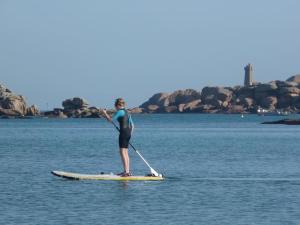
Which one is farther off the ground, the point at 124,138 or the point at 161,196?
the point at 124,138

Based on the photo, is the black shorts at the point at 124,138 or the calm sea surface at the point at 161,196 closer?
the calm sea surface at the point at 161,196

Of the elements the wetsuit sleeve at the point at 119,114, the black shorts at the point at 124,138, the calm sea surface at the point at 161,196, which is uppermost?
the wetsuit sleeve at the point at 119,114

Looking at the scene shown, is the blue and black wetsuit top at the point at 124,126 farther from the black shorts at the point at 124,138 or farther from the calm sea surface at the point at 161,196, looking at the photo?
the calm sea surface at the point at 161,196

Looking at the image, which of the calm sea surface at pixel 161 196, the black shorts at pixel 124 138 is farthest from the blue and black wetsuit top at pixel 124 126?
the calm sea surface at pixel 161 196

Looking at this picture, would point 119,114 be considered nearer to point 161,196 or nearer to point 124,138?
point 124,138

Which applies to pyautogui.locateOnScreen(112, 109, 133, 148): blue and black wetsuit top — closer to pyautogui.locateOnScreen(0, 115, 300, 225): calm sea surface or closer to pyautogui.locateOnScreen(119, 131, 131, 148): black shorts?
pyautogui.locateOnScreen(119, 131, 131, 148): black shorts

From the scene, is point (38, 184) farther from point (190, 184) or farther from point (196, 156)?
point (196, 156)

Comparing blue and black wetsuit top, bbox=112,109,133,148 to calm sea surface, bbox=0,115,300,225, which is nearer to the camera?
calm sea surface, bbox=0,115,300,225

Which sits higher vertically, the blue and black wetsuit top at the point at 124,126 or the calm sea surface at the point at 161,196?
the blue and black wetsuit top at the point at 124,126

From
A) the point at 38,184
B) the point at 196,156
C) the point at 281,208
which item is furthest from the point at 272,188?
the point at 196,156

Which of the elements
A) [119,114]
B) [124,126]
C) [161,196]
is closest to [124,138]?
[124,126]

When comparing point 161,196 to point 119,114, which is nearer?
point 161,196

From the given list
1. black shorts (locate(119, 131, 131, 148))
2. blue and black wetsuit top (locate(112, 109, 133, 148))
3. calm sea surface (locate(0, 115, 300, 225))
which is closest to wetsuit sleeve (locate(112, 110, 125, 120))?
blue and black wetsuit top (locate(112, 109, 133, 148))

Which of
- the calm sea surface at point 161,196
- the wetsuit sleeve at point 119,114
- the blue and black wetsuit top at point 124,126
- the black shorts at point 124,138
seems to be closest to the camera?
the calm sea surface at point 161,196
